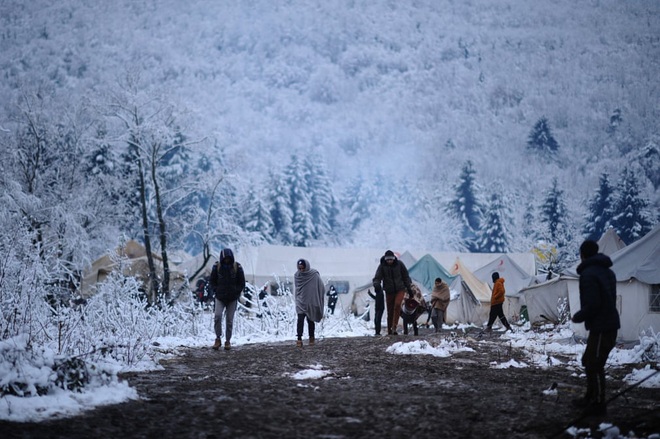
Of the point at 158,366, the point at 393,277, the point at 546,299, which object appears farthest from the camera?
the point at 546,299

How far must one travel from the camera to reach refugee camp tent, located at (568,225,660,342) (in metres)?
15.6

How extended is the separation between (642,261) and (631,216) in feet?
199

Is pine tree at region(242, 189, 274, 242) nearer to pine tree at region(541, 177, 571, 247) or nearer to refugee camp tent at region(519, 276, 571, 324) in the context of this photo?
pine tree at region(541, 177, 571, 247)

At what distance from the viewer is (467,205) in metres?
87.9

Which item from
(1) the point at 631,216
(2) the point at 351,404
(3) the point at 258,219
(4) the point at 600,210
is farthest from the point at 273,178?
(2) the point at 351,404

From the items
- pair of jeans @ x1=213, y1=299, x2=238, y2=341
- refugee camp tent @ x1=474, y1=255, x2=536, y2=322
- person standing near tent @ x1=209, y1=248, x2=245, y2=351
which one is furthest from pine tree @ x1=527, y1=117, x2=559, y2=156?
person standing near tent @ x1=209, y1=248, x2=245, y2=351

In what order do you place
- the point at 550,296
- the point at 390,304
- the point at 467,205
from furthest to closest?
the point at 467,205
the point at 550,296
the point at 390,304

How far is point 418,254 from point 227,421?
39.5 meters

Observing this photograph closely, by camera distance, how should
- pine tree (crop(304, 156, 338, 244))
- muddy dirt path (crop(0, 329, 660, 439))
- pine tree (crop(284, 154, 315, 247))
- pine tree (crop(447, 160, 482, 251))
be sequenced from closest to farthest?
muddy dirt path (crop(0, 329, 660, 439)) → pine tree (crop(284, 154, 315, 247)) → pine tree (crop(304, 156, 338, 244)) → pine tree (crop(447, 160, 482, 251))

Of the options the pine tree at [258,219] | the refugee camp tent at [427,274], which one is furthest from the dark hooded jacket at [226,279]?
A: the pine tree at [258,219]

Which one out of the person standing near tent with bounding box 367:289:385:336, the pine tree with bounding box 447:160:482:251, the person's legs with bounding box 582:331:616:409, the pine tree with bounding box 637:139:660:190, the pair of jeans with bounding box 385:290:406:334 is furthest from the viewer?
the pine tree with bounding box 637:139:660:190

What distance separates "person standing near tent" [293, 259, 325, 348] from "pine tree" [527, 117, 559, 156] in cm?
14983

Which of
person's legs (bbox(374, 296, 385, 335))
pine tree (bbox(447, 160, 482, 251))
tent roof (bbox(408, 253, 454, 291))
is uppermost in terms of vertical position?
pine tree (bbox(447, 160, 482, 251))

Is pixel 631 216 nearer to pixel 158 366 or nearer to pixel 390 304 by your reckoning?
pixel 390 304
